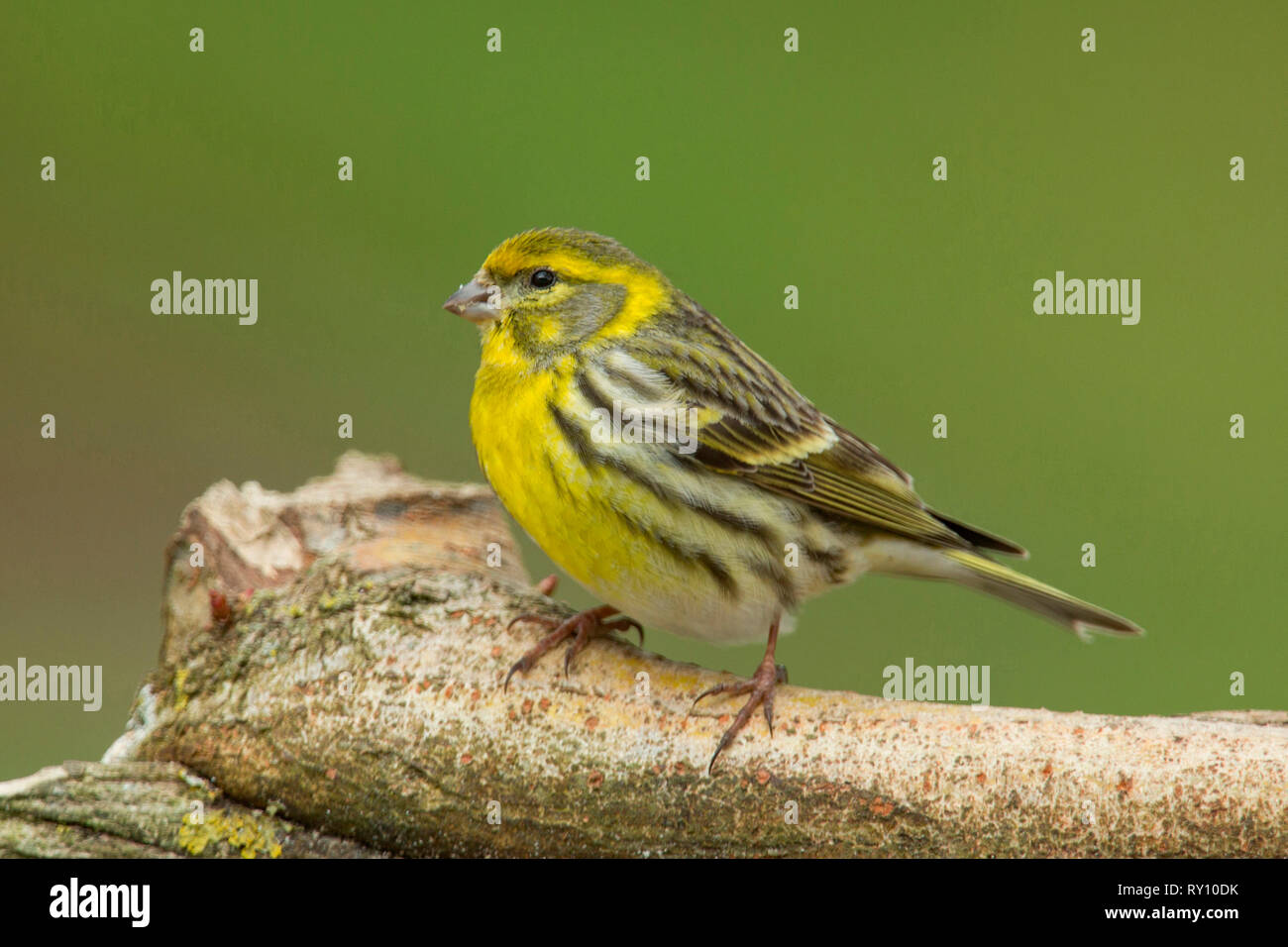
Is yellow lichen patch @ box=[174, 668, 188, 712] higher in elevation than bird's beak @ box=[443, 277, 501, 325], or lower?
lower

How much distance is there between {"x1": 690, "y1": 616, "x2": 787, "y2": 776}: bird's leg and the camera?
3.60 meters

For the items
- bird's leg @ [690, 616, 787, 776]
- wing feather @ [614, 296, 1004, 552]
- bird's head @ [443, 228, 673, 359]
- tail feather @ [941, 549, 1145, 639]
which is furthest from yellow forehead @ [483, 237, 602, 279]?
tail feather @ [941, 549, 1145, 639]

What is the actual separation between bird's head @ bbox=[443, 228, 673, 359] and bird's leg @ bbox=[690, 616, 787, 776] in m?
1.15

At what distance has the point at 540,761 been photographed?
3594mm

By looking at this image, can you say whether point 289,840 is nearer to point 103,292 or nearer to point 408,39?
point 103,292

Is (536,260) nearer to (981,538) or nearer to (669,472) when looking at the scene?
(669,472)

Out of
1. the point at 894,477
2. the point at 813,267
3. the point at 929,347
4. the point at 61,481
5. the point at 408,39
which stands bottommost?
the point at 894,477

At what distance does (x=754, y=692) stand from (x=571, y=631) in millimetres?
596

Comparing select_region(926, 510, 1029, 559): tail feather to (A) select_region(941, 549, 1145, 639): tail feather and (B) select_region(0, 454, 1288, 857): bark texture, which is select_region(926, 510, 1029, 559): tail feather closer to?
(A) select_region(941, 549, 1145, 639): tail feather

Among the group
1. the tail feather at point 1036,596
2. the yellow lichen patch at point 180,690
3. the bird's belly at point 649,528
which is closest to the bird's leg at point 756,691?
the bird's belly at point 649,528

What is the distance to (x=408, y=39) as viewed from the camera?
888 centimetres

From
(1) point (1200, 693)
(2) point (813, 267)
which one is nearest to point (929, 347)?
(2) point (813, 267)

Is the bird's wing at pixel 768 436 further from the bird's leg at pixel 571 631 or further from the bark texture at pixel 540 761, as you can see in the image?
the bark texture at pixel 540 761

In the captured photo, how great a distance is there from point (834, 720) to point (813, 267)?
4.93 meters
